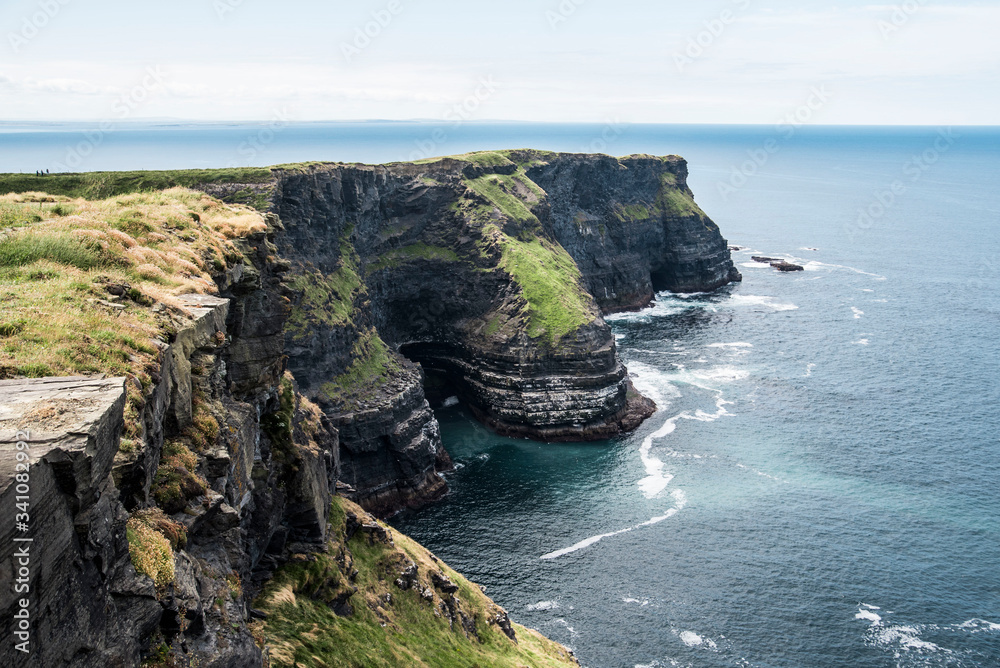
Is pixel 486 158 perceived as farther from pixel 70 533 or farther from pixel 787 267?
pixel 70 533

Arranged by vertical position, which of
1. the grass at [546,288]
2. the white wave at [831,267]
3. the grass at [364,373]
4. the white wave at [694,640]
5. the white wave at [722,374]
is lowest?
the white wave at [694,640]

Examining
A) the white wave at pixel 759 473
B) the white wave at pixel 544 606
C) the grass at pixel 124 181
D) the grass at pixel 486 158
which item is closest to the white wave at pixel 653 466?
the white wave at pixel 759 473

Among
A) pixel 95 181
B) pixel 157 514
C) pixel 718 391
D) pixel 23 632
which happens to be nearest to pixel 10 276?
pixel 157 514

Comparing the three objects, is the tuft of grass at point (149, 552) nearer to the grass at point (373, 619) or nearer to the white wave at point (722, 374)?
the grass at point (373, 619)

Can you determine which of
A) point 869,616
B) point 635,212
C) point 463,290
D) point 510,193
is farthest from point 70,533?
point 635,212

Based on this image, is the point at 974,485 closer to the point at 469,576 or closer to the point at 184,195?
the point at 469,576

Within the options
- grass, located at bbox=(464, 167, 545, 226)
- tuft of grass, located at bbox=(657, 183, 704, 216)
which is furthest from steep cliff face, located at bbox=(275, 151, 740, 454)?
tuft of grass, located at bbox=(657, 183, 704, 216)
